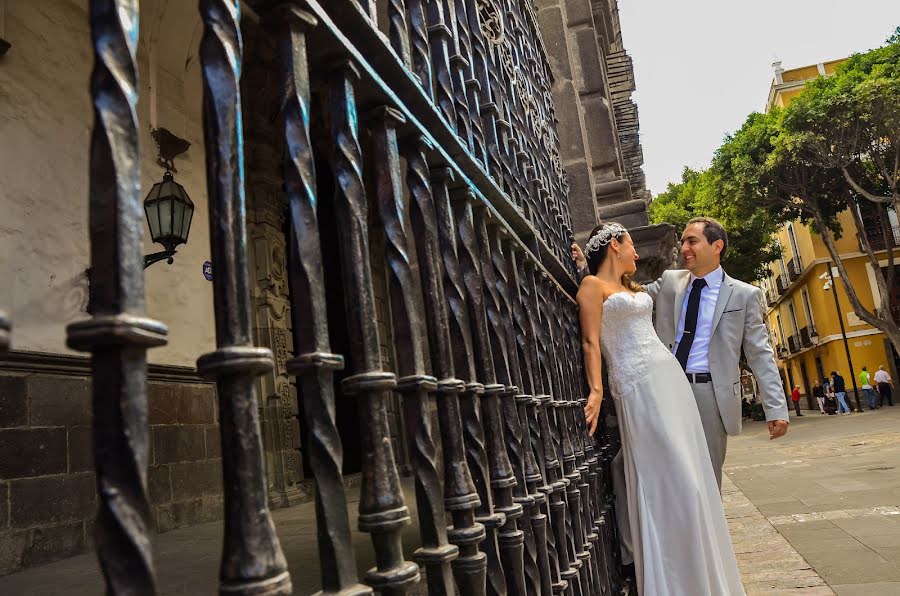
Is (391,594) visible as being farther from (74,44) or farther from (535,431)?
(74,44)

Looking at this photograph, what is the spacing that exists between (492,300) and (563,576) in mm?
1046

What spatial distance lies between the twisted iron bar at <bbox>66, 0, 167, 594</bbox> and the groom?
416 cm

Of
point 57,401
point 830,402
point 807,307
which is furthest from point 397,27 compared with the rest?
point 807,307

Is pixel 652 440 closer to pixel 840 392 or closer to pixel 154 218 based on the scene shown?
pixel 154 218

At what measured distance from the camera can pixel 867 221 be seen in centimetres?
3322

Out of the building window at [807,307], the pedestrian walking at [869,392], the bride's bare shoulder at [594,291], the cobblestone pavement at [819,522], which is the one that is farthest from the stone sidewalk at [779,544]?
the building window at [807,307]

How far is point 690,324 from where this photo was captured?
4.64 metres

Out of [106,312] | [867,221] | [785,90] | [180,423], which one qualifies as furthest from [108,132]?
[785,90]

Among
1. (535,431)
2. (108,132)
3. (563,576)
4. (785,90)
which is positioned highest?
(785,90)

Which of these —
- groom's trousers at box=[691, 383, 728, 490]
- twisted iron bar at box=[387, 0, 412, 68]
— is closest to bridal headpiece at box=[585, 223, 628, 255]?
groom's trousers at box=[691, 383, 728, 490]

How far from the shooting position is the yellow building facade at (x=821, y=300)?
33.4m

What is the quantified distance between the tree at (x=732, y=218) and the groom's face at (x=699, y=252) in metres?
23.3

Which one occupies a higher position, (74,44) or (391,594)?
(74,44)

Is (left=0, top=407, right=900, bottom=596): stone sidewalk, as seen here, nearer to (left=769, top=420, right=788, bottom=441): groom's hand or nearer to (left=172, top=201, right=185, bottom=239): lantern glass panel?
(left=769, top=420, right=788, bottom=441): groom's hand
